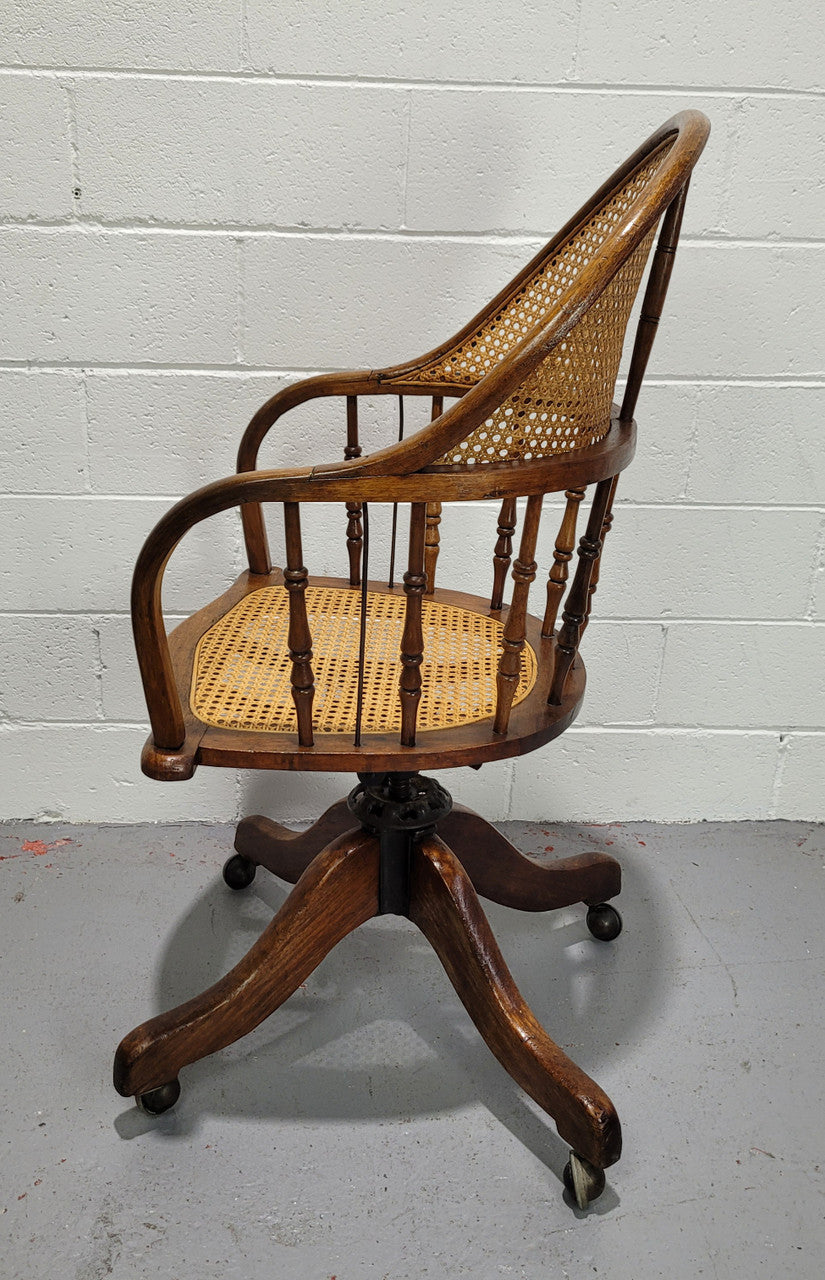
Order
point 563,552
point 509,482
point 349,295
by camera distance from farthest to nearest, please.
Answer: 1. point 349,295
2. point 563,552
3. point 509,482

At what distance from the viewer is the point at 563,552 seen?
1195 millimetres

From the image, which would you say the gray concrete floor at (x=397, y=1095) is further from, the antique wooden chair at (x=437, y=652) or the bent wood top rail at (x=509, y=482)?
the bent wood top rail at (x=509, y=482)

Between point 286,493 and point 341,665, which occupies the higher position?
point 286,493

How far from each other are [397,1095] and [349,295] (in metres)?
1.10

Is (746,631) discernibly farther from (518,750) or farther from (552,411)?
(552,411)

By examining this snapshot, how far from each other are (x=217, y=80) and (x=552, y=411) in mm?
814

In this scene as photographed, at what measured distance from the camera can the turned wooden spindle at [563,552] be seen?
1.10 metres

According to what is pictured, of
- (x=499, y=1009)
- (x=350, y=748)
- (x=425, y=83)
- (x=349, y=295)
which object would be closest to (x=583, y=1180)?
(x=499, y=1009)

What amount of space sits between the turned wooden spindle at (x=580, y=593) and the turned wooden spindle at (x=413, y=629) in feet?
0.57

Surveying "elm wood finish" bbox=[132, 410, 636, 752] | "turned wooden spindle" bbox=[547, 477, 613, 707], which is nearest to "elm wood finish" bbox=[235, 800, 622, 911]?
"turned wooden spindle" bbox=[547, 477, 613, 707]

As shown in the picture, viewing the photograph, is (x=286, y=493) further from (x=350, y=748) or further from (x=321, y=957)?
(x=321, y=957)

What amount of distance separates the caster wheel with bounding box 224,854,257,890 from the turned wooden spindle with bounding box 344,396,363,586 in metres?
0.49

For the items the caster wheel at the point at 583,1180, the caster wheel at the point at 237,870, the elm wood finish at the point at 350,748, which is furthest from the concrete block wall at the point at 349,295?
the caster wheel at the point at 583,1180

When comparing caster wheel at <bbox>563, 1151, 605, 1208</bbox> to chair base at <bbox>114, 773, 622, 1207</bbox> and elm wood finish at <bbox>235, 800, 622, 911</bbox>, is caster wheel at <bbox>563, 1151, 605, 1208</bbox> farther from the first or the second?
elm wood finish at <bbox>235, 800, 622, 911</bbox>
